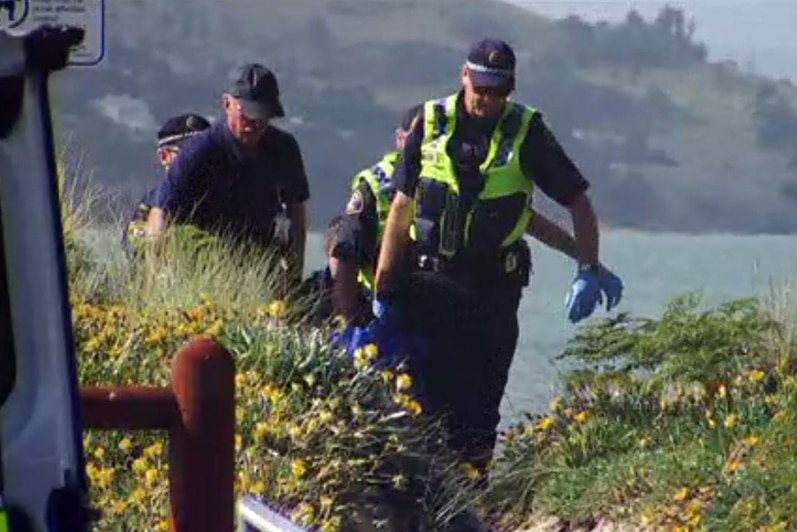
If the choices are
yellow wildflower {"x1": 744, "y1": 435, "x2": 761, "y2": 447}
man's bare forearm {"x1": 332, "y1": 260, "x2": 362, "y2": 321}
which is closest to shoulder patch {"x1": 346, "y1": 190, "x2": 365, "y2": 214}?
man's bare forearm {"x1": 332, "y1": 260, "x2": 362, "y2": 321}

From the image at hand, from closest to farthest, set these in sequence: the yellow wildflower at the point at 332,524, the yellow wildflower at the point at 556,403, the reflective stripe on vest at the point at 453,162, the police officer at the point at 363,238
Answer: the yellow wildflower at the point at 332,524 < the yellow wildflower at the point at 556,403 < the reflective stripe on vest at the point at 453,162 < the police officer at the point at 363,238

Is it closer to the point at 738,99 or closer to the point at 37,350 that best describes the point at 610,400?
the point at 738,99

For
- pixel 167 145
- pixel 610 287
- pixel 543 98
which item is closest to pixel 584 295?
pixel 610 287

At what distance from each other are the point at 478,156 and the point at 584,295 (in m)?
0.81

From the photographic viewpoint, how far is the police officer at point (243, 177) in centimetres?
941

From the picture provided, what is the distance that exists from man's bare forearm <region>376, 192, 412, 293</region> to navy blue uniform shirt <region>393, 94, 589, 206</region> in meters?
0.06

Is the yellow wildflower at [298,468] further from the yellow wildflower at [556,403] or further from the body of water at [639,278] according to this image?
the body of water at [639,278]

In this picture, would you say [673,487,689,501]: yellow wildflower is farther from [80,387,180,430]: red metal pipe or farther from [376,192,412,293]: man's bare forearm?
[80,387,180,430]: red metal pipe

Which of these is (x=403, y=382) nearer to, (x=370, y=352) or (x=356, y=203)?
(x=370, y=352)

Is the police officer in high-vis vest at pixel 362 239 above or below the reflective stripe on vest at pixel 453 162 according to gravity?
below

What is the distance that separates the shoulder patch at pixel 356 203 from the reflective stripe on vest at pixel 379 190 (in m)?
0.03

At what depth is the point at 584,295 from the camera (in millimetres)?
9461

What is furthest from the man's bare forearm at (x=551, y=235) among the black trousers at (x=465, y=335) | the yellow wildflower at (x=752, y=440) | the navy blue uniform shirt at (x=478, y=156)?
the yellow wildflower at (x=752, y=440)

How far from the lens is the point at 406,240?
9.10m
